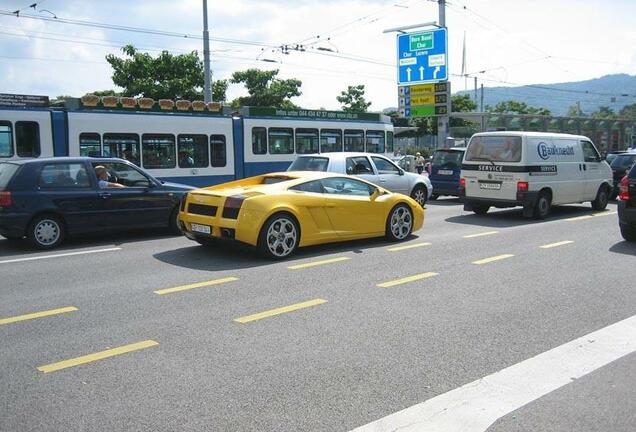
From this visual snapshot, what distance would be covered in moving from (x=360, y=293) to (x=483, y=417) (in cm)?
318

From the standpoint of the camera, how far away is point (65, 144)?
1627 centimetres

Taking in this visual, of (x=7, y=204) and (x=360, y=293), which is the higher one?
(x=7, y=204)

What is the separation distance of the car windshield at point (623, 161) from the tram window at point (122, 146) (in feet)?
48.3

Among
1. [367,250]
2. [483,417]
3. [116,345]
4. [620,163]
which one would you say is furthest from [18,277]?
[620,163]

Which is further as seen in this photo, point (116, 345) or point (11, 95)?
point (11, 95)

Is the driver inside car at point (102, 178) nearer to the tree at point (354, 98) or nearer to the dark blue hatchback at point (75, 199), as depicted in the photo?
the dark blue hatchback at point (75, 199)

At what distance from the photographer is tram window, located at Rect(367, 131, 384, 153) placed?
958 inches

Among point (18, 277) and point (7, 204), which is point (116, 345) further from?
point (7, 204)

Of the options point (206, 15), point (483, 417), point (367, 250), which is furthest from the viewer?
point (206, 15)

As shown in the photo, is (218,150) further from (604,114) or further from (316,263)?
(604,114)

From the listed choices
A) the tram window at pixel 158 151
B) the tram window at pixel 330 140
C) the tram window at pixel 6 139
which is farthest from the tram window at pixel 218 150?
the tram window at pixel 6 139

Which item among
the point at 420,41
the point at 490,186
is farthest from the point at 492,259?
the point at 420,41

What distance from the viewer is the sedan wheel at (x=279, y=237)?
870 centimetres

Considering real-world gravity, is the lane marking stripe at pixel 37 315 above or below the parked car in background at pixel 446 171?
below
